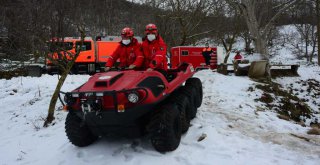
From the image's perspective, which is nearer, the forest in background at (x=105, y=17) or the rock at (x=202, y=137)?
the rock at (x=202, y=137)

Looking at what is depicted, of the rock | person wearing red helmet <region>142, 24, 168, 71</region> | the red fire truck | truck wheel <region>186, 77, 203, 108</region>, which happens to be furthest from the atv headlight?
the red fire truck

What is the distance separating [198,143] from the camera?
17.2 feet

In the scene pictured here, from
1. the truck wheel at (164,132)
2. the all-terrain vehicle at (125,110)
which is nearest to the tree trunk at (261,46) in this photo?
the all-terrain vehicle at (125,110)

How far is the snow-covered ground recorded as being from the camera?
186 inches

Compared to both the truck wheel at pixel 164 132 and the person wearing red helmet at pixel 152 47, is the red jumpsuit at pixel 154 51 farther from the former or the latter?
the truck wheel at pixel 164 132

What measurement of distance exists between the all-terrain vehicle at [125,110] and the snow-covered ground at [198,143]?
302 millimetres

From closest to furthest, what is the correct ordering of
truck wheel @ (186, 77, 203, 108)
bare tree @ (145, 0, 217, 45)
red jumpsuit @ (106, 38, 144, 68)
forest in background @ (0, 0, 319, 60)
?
red jumpsuit @ (106, 38, 144, 68) → truck wheel @ (186, 77, 203, 108) → forest in background @ (0, 0, 319, 60) → bare tree @ (145, 0, 217, 45)

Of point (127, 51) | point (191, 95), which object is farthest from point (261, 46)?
point (127, 51)

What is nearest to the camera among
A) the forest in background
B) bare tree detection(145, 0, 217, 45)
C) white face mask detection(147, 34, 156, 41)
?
white face mask detection(147, 34, 156, 41)

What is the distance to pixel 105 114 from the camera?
4.55 meters

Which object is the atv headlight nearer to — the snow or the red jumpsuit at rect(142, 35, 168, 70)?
the snow

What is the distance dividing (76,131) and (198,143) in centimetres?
206

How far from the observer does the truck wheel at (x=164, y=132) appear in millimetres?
4617

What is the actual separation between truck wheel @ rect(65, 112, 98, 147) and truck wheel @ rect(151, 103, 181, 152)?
127 cm
